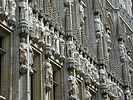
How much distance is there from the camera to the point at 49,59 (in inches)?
892

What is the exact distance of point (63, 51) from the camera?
24.5 m

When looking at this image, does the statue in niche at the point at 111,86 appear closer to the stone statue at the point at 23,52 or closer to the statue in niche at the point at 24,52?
the statue in niche at the point at 24,52

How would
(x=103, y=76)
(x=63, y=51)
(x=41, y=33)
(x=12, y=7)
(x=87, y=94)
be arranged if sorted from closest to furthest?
(x=12, y=7), (x=41, y=33), (x=63, y=51), (x=87, y=94), (x=103, y=76)

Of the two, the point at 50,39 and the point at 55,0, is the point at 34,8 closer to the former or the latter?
the point at 50,39

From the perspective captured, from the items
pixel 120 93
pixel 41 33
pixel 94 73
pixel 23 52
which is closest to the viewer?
pixel 23 52

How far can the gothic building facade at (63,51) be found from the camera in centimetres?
1975

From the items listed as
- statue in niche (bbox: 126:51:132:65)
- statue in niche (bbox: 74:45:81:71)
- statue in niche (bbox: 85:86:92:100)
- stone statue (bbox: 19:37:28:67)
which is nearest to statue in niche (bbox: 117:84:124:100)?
statue in niche (bbox: 126:51:132:65)

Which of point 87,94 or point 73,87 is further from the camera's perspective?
point 87,94

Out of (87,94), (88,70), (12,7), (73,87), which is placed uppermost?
(12,7)

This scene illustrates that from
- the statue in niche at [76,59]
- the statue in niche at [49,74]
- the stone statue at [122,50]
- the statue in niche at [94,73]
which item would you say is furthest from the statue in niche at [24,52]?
the stone statue at [122,50]

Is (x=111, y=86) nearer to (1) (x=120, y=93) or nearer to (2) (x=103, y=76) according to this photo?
(2) (x=103, y=76)

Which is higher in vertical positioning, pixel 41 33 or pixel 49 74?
pixel 41 33

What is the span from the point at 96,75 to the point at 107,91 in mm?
1349

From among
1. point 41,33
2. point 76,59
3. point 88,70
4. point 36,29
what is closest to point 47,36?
point 41,33
